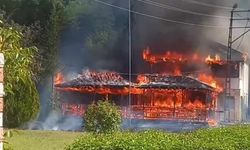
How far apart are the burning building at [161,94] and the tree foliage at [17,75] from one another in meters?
16.5

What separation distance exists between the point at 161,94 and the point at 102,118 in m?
10.6

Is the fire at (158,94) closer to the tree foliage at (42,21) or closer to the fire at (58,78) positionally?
the fire at (58,78)

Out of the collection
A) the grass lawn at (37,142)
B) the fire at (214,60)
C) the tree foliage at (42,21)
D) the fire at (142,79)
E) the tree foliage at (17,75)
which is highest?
the tree foliage at (42,21)

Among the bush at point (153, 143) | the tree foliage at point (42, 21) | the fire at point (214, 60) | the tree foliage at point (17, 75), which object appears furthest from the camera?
the fire at point (214, 60)

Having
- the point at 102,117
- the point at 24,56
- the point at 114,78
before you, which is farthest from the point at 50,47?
the point at 24,56

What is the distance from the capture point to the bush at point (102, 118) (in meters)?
13.1

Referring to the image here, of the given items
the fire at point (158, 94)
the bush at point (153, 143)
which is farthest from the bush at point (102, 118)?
the fire at point (158, 94)

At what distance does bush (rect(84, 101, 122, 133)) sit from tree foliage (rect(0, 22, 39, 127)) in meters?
6.95

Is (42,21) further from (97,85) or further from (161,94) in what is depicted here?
(161,94)

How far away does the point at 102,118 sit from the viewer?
1309 centimetres

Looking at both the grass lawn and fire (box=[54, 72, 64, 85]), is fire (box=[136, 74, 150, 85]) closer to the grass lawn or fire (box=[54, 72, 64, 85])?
fire (box=[54, 72, 64, 85])

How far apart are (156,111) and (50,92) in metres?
4.74

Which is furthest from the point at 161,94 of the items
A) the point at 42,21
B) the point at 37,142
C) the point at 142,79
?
the point at 37,142

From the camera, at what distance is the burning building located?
2322cm
